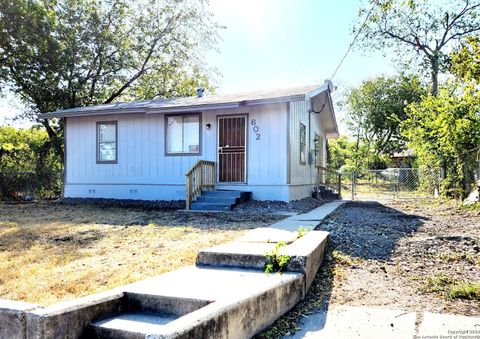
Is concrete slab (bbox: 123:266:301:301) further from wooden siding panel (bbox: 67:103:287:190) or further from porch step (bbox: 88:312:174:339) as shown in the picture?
wooden siding panel (bbox: 67:103:287:190)

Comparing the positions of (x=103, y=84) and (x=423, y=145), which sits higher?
(x=103, y=84)

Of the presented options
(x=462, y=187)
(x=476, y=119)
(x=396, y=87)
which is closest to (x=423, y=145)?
(x=462, y=187)

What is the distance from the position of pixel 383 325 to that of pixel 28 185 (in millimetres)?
14788

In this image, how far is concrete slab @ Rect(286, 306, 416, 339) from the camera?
2.26 metres

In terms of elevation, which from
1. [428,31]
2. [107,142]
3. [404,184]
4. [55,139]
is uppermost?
[428,31]

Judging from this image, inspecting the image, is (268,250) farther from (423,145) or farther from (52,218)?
(423,145)

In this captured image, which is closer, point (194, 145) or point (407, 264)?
point (407, 264)

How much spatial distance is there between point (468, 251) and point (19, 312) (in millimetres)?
4413

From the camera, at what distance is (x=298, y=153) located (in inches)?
416

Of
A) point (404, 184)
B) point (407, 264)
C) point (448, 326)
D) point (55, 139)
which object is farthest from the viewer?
point (55, 139)

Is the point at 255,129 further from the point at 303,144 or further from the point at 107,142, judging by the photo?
the point at 107,142

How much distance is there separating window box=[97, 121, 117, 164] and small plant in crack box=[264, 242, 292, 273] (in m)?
9.15

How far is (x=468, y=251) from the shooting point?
4.24 metres

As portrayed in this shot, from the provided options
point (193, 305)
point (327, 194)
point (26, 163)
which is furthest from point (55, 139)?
point (193, 305)
